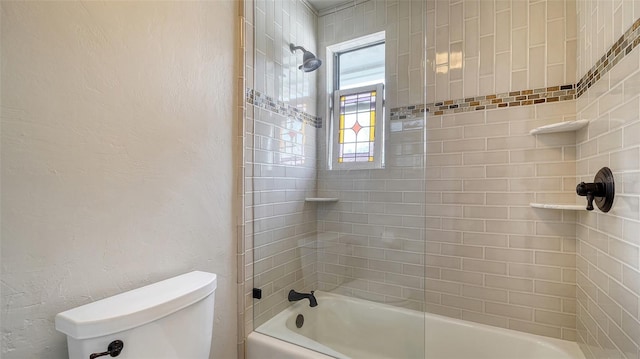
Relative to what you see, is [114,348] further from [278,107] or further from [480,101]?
[480,101]

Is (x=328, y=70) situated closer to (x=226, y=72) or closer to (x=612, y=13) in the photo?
(x=226, y=72)

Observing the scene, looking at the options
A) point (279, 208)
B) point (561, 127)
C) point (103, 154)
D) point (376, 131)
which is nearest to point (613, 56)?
point (561, 127)

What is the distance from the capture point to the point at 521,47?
5.16 feet

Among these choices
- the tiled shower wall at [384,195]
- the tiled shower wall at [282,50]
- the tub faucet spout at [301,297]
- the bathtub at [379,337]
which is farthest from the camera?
the tub faucet spout at [301,297]

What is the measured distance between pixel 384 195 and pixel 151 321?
4.20 feet

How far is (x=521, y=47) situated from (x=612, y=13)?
0.52 metres

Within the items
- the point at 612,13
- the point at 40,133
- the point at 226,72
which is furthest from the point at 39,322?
the point at 612,13

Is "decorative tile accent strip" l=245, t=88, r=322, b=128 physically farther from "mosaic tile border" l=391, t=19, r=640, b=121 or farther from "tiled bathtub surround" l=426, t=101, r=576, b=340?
"tiled bathtub surround" l=426, t=101, r=576, b=340

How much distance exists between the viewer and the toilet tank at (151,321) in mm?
725

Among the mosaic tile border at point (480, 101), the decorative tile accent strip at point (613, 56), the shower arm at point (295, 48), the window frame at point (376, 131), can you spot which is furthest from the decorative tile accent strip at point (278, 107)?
the decorative tile accent strip at point (613, 56)

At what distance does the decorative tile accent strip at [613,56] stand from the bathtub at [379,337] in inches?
51.0

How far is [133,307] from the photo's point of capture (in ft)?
2.66

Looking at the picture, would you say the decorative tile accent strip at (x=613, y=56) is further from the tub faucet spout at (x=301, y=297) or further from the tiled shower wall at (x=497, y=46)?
the tub faucet spout at (x=301, y=297)

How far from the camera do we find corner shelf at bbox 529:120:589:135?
52.0 inches
